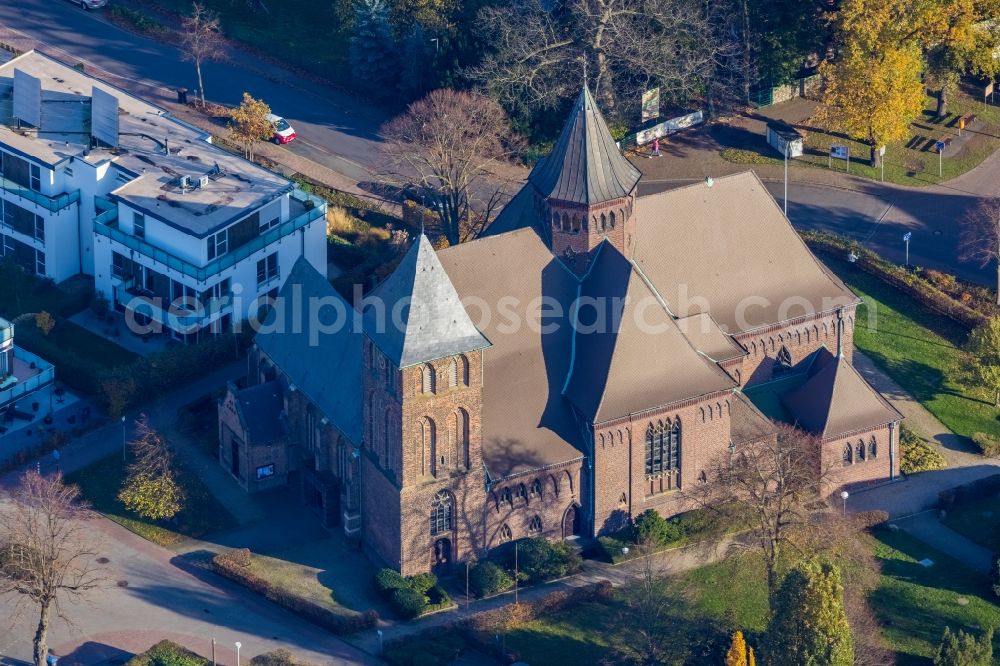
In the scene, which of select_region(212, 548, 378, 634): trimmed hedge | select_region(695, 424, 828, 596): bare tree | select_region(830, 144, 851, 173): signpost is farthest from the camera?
select_region(830, 144, 851, 173): signpost

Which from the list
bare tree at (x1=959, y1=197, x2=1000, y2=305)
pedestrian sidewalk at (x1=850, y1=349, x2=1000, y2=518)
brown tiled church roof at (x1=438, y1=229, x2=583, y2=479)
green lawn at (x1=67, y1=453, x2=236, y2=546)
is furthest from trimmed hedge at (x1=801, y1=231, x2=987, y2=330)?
green lawn at (x1=67, y1=453, x2=236, y2=546)

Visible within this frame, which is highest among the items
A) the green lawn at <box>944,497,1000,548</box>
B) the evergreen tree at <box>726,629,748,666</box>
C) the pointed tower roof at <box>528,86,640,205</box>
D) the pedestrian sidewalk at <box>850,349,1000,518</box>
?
the pointed tower roof at <box>528,86,640,205</box>

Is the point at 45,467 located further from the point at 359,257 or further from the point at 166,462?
the point at 359,257

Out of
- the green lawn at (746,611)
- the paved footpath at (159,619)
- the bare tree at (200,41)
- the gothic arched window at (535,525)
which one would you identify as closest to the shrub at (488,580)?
the green lawn at (746,611)

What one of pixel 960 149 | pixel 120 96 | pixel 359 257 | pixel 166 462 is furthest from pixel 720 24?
pixel 166 462

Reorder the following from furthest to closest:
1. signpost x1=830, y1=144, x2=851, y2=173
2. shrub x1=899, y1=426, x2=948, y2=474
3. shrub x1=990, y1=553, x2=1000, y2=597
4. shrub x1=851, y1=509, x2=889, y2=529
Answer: signpost x1=830, y1=144, x2=851, y2=173, shrub x1=899, y1=426, x2=948, y2=474, shrub x1=851, y1=509, x2=889, y2=529, shrub x1=990, y1=553, x2=1000, y2=597

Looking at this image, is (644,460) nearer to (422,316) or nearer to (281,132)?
(422,316)

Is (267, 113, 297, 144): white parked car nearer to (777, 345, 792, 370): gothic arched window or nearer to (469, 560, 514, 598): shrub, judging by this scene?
(777, 345, 792, 370): gothic arched window

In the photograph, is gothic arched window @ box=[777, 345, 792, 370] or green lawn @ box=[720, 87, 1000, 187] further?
green lawn @ box=[720, 87, 1000, 187]
